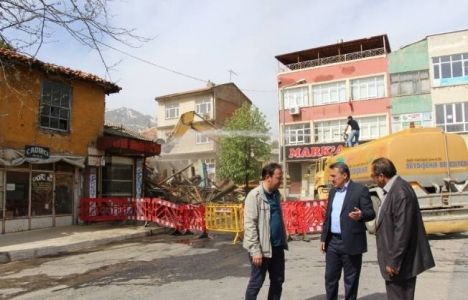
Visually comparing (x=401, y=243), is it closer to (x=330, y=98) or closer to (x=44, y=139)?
(x=44, y=139)

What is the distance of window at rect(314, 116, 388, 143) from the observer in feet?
115

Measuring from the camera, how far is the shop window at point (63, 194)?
1711 cm

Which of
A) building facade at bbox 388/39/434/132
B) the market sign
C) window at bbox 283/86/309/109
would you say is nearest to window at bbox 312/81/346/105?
window at bbox 283/86/309/109

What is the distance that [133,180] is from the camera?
2053 cm

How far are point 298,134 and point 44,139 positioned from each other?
25500 mm

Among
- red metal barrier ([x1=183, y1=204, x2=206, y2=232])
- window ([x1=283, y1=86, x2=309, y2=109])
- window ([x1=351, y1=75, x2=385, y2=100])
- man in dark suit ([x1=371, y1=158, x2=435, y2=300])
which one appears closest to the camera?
man in dark suit ([x1=371, y1=158, x2=435, y2=300])

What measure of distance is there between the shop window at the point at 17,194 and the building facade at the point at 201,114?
88.1ft

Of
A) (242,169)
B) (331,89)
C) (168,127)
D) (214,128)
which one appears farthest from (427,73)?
(168,127)

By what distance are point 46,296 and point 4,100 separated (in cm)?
986

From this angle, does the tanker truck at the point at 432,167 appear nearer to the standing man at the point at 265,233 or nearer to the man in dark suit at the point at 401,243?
the standing man at the point at 265,233

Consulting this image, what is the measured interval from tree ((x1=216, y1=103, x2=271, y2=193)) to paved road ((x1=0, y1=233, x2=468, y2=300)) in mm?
24287

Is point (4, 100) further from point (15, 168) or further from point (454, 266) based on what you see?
point (454, 266)

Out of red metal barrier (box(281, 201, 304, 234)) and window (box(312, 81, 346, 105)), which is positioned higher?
window (box(312, 81, 346, 105))

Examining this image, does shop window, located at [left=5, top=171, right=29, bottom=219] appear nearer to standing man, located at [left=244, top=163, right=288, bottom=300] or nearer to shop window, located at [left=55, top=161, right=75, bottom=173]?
shop window, located at [left=55, top=161, right=75, bottom=173]
